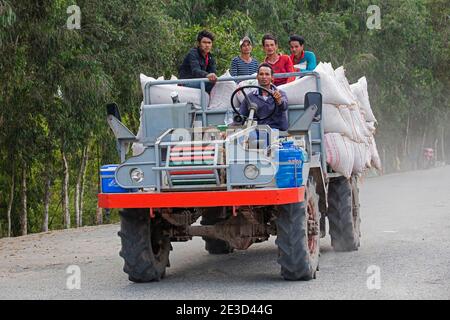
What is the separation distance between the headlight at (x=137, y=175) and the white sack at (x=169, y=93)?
181 cm

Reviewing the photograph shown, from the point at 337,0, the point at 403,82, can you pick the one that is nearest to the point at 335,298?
the point at 337,0

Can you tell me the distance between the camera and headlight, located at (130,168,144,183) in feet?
36.5

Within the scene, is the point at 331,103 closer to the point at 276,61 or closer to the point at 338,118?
the point at 338,118

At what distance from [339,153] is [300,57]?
1835mm

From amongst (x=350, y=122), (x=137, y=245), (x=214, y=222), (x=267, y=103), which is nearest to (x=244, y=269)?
(x=214, y=222)

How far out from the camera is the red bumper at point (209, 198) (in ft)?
34.7

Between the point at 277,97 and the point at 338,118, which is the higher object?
the point at 277,97

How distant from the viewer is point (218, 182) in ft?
35.6

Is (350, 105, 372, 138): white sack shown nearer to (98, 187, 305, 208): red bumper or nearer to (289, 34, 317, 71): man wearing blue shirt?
(289, 34, 317, 71): man wearing blue shirt

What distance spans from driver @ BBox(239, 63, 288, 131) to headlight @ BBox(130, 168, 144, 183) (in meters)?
1.53

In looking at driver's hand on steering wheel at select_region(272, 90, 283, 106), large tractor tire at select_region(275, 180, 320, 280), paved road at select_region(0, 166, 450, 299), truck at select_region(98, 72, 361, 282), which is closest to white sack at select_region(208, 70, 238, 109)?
truck at select_region(98, 72, 361, 282)

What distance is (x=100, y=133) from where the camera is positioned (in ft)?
79.8

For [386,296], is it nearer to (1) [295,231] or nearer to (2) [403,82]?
(1) [295,231]
